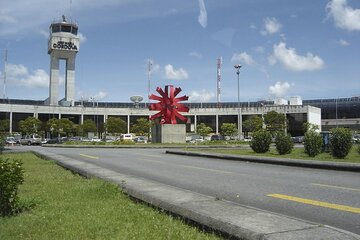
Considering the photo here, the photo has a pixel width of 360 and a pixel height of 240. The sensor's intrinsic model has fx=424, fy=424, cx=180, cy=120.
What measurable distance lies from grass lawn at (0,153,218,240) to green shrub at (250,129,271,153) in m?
19.1

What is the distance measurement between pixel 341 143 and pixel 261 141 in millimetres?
6373

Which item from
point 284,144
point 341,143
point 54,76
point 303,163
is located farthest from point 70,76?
point 303,163

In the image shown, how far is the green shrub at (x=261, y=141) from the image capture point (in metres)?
27.4

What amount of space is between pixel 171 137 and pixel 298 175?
130 ft

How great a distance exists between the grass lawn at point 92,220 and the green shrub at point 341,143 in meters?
15.7

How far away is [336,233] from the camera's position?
198 inches

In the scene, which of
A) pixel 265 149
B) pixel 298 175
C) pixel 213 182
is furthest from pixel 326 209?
pixel 265 149

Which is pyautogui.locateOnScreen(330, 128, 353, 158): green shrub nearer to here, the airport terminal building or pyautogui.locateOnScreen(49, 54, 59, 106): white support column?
the airport terminal building

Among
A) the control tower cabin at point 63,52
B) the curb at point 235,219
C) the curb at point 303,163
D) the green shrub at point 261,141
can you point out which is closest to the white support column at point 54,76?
the control tower cabin at point 63,52

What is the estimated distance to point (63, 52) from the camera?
12025cm

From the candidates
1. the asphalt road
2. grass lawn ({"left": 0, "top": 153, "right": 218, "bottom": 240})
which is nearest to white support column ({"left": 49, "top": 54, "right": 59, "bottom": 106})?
the asphalt road

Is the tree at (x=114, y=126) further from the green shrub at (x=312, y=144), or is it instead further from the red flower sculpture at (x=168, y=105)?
the green shrub at (x=312, y=144)

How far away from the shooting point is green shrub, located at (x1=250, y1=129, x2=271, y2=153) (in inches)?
1078

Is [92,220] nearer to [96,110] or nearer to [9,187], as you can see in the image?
[9,187]
